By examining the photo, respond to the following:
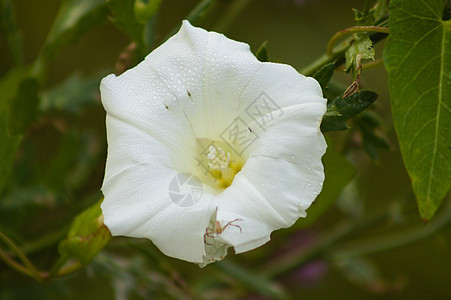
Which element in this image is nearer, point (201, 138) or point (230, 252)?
point (201, 138)

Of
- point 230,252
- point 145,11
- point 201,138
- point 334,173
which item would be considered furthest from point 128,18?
point 230,252

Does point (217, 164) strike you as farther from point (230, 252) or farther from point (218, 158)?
point (230, 252)

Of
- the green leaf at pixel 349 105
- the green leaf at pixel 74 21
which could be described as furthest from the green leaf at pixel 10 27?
the green leaf at pixel 349 105

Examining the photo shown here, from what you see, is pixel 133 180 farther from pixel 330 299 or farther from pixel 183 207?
pixel 330 299

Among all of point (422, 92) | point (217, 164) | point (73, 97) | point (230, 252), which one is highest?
point (422, 92)

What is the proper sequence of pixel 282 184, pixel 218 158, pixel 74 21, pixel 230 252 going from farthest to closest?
pixel 230 252, pixel 74 21, pixel 218 158, pixel 282 184

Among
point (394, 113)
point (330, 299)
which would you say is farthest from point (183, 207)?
point (330, 299)
